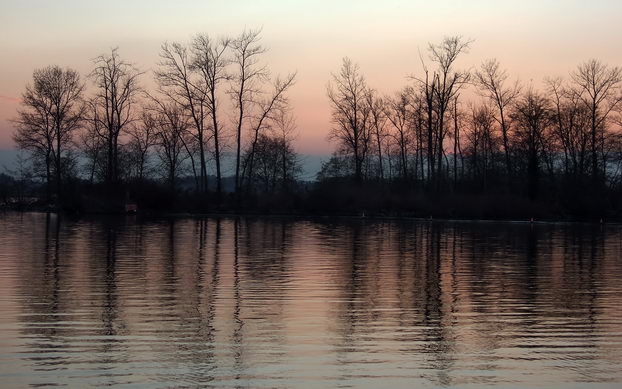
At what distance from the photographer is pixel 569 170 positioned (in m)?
76.5

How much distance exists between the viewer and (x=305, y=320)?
12.4 m

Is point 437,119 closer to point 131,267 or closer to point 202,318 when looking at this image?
point 131,267

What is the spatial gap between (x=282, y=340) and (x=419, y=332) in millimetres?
2177

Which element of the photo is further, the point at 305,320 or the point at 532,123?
the point at 532,123

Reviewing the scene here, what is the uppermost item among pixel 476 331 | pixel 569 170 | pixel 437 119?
pixel 437 119

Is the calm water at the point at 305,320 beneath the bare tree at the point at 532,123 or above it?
beneath

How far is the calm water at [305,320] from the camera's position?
352 inches

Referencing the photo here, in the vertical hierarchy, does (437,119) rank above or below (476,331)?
above

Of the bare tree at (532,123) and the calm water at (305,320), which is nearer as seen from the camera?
the calm water at (305,320)

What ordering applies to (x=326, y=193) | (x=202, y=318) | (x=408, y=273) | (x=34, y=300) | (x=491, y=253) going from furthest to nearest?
(x=326, y=193) → (x=491, y=253) → (x=408, y=273) → (x=34, y=300) → (x=202, y=318)

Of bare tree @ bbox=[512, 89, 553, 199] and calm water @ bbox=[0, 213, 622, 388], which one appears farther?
bare tree @ bbox=[512, 89, 553, 199]

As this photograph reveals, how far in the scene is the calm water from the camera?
8.93 metres

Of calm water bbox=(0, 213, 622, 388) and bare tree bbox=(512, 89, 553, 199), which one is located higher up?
bare tree bbox=(512, 89, 553, 199)

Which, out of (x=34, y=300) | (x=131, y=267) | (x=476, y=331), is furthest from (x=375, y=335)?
(x=131, y=267)
